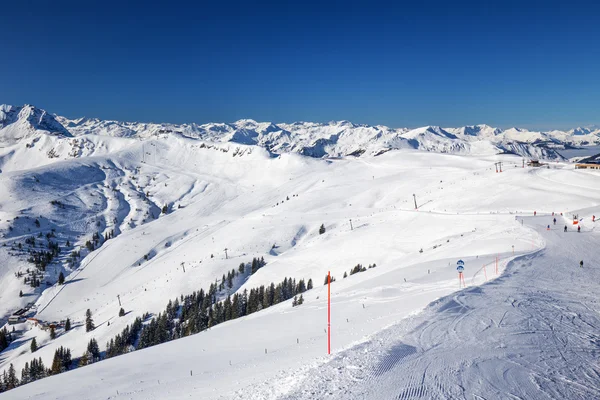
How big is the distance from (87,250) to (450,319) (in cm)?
13703

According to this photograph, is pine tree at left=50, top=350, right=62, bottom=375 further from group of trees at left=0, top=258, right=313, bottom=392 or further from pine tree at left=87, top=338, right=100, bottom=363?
pine tree at left=87, top=338, right=100, bottom=363

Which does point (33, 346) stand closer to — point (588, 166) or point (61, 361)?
point (61, 361)

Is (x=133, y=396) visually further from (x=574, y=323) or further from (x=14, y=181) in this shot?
(x=14, y=181)

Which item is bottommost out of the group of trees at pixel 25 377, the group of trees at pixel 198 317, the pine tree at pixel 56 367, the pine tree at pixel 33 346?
the pine tree at pixel 33 346

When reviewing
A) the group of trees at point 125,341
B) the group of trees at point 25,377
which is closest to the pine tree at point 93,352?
the group of trees at point 125,341

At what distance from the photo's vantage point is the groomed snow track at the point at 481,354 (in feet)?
29.9

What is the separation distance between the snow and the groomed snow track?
0.22 feet

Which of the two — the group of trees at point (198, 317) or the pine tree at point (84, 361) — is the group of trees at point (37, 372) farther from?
the group of trees at point (198, 317)

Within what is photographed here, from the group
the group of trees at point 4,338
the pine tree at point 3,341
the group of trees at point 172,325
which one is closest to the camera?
the group of trees at point 172,325

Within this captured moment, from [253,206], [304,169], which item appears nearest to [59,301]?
[253,206]

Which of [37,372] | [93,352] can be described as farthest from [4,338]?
[93,352]

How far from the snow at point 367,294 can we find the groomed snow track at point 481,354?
7 centimetres

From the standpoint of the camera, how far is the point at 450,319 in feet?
48.9

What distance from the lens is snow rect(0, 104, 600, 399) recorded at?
10.6 m
